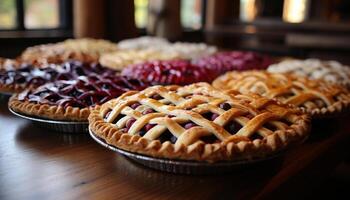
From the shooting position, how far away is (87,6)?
3.11 meters

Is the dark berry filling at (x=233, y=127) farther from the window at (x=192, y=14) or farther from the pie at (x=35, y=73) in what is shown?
the window at (x=192, y=14)

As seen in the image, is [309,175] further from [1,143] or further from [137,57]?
[137,57]

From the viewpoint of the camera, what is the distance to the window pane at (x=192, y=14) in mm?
4957

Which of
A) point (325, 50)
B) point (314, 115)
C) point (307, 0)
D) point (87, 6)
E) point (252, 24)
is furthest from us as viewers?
point (307, 0)

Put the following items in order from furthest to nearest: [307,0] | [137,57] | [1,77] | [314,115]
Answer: [307,0] < [137,57] < [1,77] < [314,115]

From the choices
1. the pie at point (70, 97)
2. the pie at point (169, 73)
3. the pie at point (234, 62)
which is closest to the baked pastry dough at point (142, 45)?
the pie at point (234, 62)

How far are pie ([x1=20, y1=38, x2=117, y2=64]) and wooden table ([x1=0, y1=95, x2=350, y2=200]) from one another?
0.95 metres

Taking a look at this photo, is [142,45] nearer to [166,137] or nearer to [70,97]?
[70,97]

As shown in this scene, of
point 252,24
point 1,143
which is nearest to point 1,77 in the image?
point 1,143

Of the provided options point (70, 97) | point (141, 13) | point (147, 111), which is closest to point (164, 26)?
point (141, 13)

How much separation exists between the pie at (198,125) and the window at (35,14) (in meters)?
2.20

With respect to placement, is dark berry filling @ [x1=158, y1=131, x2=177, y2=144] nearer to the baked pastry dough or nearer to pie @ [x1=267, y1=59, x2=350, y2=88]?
pie @ [x1=267, y1=59, x2=350, y2=88]

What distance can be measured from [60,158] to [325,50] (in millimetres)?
3389

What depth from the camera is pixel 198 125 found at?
3.01ft
